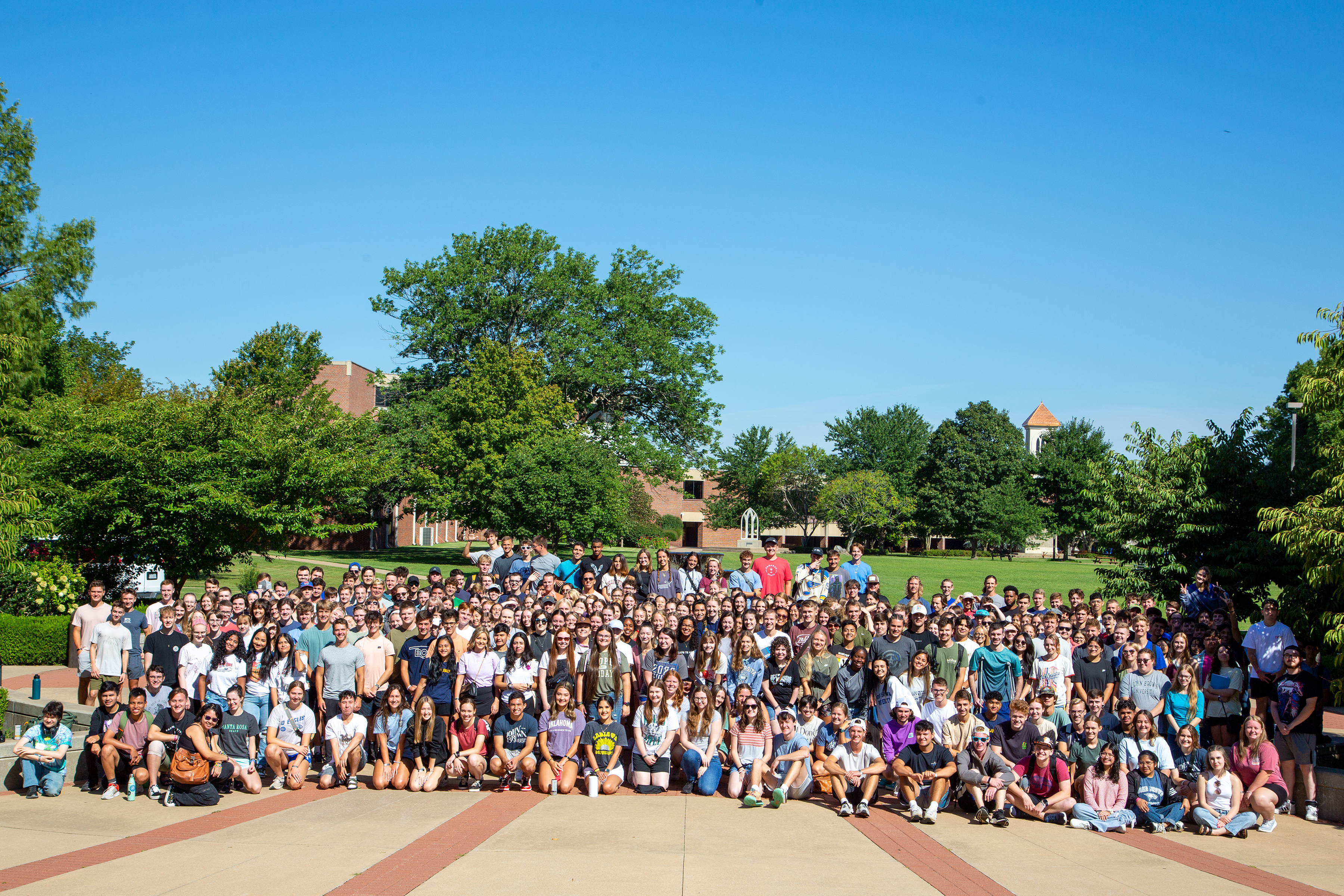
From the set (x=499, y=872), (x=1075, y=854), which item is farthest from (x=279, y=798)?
(x=1075, y=854)

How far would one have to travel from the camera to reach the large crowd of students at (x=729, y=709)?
9.21 meters

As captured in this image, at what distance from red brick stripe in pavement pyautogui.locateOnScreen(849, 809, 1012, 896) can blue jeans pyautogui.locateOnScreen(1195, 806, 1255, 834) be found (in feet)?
8.25

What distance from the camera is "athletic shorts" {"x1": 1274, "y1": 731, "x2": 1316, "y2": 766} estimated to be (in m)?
9.84

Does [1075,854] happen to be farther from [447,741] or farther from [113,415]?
[113,415]

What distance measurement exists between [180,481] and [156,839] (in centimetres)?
1194

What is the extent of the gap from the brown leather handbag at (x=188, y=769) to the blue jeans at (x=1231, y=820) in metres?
9.02

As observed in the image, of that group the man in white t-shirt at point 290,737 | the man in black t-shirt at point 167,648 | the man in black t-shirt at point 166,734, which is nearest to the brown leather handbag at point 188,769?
the man in black t-shirt at point 166,734

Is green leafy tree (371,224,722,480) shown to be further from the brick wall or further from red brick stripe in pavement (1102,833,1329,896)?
red brick stripe in pavement (1102,833,1329,896)

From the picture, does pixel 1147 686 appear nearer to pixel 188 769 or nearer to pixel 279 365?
pixel 188 769

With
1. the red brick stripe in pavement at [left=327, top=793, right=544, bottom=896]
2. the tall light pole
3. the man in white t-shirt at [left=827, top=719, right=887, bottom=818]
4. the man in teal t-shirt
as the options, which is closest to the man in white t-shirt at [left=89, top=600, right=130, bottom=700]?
the red brick stripe in pavement at [left=327, top=793, right=544, bottom=896]

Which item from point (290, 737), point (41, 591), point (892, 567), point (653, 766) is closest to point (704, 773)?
point (653, 766)

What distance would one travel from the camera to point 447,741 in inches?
396

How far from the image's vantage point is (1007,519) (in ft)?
214

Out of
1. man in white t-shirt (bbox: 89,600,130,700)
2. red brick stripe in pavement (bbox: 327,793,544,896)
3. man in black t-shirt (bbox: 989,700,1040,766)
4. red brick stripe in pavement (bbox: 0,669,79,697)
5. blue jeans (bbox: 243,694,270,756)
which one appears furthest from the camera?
red brick stripe in pavement (bbox: 0,669,79,697)
